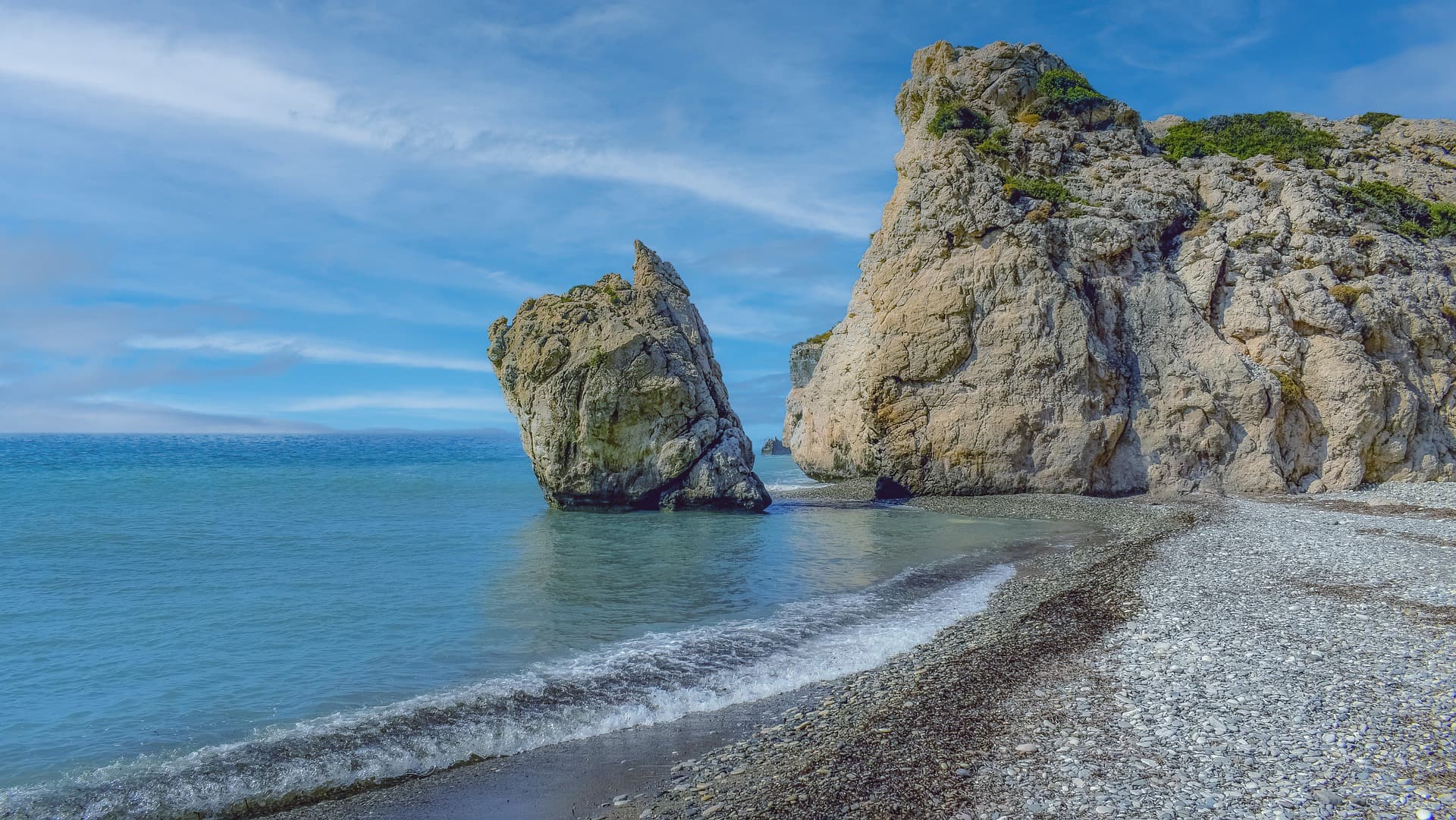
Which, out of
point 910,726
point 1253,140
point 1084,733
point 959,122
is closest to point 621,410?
point 910,726

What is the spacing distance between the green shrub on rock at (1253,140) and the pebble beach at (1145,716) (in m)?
31.3

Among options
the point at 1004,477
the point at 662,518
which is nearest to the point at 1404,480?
the point at 1004,477

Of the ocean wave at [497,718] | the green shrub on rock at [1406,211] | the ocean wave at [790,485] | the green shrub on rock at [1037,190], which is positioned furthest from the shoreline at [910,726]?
the green shrub on rock at [1406,211]

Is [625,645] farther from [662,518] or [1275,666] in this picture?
[662,518]

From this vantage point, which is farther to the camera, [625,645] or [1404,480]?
[1404,480]

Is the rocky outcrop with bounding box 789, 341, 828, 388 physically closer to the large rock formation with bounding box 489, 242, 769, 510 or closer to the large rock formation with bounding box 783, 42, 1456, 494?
the large rock formation with bounding box 783, 42, 1456, 494

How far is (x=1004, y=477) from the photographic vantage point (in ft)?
109

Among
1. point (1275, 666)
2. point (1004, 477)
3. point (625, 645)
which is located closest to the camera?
point (1275, 666)

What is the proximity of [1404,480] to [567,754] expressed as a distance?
3666 cm

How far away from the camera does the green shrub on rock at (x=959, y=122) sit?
41.2 meters

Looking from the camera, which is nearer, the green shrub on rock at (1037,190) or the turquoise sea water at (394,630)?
the turquoise sea water at (394,630)

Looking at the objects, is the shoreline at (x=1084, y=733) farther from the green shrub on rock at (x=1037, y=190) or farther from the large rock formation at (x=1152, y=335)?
the green shrub on rock at (x=1037, y=190)

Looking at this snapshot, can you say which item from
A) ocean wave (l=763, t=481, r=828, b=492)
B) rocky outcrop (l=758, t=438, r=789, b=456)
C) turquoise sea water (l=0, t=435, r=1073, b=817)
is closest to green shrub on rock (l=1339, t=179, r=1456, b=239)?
turquoise sea water (l=0, t=435, r=1073, b=817)

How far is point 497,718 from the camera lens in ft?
34.1
